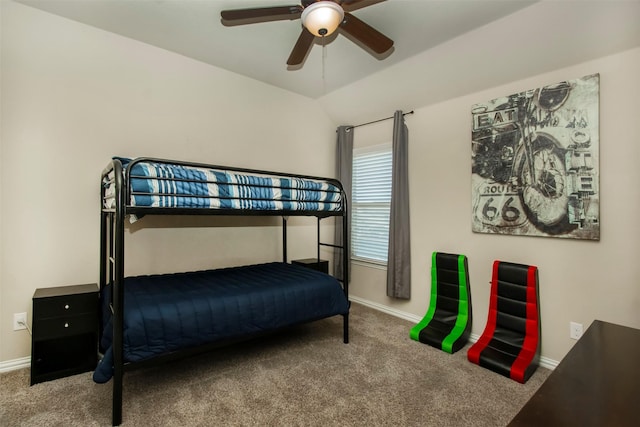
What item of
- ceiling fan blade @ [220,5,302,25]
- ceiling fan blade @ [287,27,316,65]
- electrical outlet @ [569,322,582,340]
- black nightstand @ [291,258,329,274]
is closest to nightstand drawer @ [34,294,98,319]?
black nightstand @ [291,258,329,274]

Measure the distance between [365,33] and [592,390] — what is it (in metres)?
2.03

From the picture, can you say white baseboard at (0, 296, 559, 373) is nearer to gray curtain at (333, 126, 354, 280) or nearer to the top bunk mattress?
gray curtain at (333, 126, 354, 280)

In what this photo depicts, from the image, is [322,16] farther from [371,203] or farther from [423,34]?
[371,203]

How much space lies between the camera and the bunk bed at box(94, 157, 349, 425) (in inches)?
68.3

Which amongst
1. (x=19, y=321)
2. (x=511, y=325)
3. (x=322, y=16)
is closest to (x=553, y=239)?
(x=511, y=325)

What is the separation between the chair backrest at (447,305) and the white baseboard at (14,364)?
10.1 ft

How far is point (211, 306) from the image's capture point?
202 cm

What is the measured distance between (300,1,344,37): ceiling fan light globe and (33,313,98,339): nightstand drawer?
2.40 metres

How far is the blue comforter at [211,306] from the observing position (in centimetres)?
178

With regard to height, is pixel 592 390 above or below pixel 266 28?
below

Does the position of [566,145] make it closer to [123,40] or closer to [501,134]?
[501,134]

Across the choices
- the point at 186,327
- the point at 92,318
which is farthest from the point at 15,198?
the point at 186,327

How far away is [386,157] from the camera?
12.0 feet

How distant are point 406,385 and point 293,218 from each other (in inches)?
86.7
